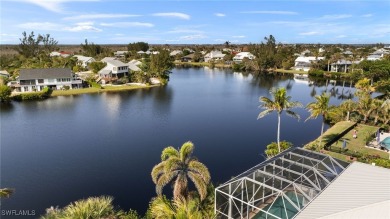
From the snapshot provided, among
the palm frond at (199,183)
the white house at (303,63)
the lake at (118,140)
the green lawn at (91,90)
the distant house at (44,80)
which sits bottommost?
the lake at (118,140)

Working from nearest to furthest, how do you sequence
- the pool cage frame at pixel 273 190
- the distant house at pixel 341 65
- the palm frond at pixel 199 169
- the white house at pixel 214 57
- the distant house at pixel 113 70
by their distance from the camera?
the pool cage frame at pixel 273 190 → the palm frond at pixel 199 169 → the distant house at pixel 113 70 → the distant house at pixel 341 65 → the white house at pixel 214 57

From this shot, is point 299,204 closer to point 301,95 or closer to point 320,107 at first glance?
point 320,107

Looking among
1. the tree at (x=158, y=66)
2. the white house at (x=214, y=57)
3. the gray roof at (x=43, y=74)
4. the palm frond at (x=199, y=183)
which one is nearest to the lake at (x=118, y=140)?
the palm frond at (x=199, y=183)

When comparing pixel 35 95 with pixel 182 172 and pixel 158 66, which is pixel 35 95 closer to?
pixel 158 66

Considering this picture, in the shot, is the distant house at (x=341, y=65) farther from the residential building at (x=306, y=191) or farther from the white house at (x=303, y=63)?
the residential building at (x=306, y=191)

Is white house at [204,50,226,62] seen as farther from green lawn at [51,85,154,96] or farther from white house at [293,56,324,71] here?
green lawn at [51,85,154,96]

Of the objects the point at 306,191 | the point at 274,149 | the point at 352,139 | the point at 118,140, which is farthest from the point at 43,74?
the point at 306,191
